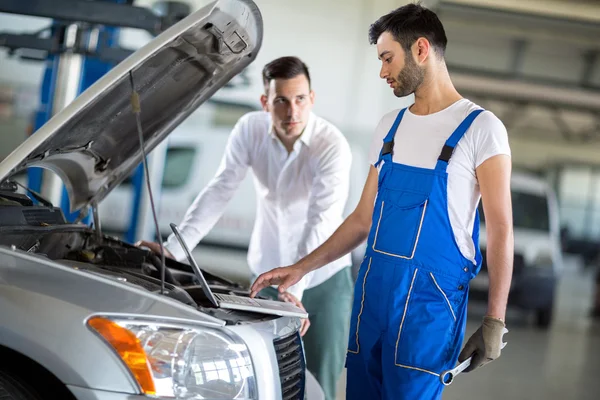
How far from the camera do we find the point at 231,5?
2197 millimetres

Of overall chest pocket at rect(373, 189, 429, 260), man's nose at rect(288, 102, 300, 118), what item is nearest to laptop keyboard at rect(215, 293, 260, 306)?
overall chest pocket at rect(373, 189, 429, 260)

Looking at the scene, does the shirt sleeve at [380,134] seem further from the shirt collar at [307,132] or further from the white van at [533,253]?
the white van at [533,253]

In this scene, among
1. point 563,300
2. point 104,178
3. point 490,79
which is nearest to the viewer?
point 104,178

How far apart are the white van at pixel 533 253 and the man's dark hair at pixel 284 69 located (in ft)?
18.1

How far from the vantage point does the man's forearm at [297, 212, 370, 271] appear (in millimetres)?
2543

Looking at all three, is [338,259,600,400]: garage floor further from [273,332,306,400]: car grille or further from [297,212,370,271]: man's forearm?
[273,332,306,400]: car grille

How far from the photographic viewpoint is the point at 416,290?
2.20 meters

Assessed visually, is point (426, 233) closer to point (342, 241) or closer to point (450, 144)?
point (450, 144)

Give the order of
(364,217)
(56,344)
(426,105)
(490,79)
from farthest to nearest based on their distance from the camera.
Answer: (490,79), (364,217), (426,105), (56,344)

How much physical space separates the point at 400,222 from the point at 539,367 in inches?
189

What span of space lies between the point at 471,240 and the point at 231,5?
93 cm

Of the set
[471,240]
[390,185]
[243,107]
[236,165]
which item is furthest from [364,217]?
[243,107]

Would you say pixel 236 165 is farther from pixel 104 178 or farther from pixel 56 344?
pixel 56 344

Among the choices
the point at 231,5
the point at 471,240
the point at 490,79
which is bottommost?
the point at 471,240
